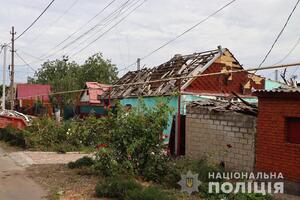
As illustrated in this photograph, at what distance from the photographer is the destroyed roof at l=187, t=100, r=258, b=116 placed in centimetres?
1302

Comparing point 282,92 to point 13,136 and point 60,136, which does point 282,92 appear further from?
point 13,136

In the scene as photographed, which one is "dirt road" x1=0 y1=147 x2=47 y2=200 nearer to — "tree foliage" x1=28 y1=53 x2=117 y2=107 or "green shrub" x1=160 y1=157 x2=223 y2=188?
"green shrub" x1=160 y1=157 x2=223 y2=188

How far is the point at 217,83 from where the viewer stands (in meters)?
25.6

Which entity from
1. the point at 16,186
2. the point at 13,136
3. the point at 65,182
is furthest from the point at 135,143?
the point at 13,136

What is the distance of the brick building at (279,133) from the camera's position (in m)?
11.0

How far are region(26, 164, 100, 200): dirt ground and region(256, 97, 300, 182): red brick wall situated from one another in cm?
431

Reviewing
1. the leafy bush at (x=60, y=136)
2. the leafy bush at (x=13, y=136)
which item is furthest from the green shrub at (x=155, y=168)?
the leafy bush at (x=13, y=136)

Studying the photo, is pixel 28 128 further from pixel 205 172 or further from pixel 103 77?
pixel 103 77

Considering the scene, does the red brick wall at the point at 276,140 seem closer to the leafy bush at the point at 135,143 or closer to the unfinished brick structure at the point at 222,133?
the unfinished brick structure at the point at 222,133

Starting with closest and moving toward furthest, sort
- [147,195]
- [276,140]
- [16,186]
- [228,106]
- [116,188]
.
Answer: [147,195] < [116,188] < [16,186] < [276,140] < [228,106]

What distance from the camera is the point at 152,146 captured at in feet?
38.0

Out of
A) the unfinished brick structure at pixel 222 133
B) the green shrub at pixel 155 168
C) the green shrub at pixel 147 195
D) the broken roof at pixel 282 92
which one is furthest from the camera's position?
the unfinished brick structure at pixel 222 133

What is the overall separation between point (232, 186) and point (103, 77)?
2223 inches

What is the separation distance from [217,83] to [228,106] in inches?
461
